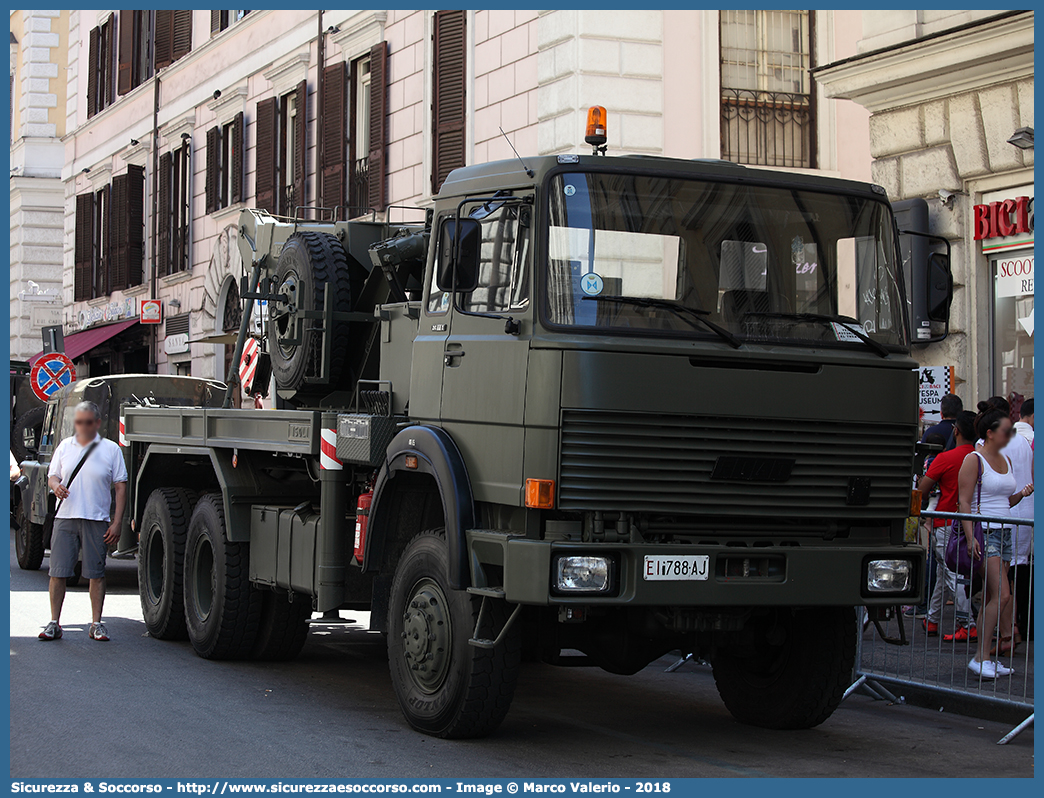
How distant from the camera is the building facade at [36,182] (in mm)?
39281

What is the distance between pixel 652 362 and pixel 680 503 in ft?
2.21

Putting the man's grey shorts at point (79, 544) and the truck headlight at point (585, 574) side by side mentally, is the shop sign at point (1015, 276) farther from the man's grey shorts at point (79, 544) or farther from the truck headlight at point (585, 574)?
the man's grey shorts at point (79, 544)

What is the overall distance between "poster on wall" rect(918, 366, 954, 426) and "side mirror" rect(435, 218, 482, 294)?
7.46 metres

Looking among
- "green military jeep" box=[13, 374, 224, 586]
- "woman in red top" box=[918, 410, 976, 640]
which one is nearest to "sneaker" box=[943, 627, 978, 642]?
"woman in red top" box=[918, 410, 976, 640]

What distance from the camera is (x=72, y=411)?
617 inches

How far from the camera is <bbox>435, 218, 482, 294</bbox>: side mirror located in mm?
7078

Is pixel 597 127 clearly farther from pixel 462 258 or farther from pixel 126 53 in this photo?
pixel 126 53

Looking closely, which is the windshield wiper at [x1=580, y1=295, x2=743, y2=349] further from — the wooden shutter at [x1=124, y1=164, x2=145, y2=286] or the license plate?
the wooden shutter at [x1=124, y1=164, x2=145, y2=286]

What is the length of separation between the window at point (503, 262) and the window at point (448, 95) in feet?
39.4

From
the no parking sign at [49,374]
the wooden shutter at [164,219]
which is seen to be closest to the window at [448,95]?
the no parking sign at [49,374]

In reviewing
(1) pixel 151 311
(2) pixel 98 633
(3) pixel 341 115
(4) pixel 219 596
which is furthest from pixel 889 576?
(1) pixel 151 311

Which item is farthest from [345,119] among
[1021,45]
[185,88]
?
[1021,45]

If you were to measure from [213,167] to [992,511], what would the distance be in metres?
20.9

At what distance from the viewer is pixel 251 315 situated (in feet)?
36.2
